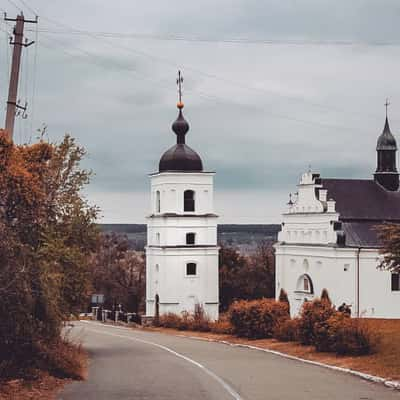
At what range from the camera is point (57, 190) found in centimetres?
2556

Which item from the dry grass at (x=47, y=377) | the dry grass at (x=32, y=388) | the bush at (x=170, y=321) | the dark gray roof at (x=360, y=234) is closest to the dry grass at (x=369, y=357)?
the dry grass at (x=47, y=377)

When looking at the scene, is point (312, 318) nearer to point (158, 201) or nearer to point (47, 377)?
point (47, 377)

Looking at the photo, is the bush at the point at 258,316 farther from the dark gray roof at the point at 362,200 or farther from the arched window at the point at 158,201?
the arched window at the point at 158,201

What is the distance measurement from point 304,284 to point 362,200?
23.3 feet


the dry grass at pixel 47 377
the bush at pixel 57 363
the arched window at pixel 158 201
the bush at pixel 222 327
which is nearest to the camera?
the dry grass at pixel 47 377

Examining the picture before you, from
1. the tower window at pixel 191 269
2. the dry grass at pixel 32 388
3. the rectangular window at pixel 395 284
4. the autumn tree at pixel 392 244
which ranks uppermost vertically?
the tower window at pixel 191 269

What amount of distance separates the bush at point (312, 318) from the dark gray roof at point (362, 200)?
120ft

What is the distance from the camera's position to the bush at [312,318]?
24406mm

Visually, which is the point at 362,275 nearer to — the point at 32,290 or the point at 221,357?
the point at 221,357

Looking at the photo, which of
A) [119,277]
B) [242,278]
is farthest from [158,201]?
[119,277]

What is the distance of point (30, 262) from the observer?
17609 millimetres

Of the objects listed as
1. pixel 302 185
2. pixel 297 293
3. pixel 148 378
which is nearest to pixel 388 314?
pixel 297 293

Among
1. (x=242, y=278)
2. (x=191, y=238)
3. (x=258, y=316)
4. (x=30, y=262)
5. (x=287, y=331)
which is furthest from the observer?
(x=242, y=278)

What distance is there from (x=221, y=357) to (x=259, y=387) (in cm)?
725
